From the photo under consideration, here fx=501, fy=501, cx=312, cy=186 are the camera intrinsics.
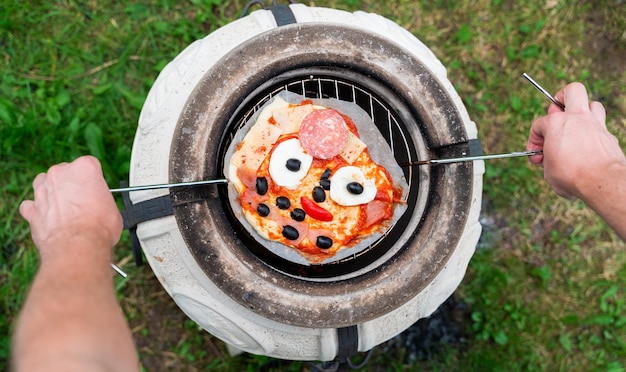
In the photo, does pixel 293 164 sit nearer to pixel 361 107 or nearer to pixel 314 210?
pixel 314 210

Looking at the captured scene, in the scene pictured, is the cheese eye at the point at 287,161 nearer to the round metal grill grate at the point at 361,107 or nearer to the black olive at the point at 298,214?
the black olive at the point at 298,214

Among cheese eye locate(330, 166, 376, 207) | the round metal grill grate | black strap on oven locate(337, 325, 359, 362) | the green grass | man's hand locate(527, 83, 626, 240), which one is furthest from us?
the green grass

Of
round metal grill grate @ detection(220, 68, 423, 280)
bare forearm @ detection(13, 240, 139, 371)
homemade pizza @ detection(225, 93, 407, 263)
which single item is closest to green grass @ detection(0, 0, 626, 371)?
round metal grill grate @ detection(220, 68, 423, 280)

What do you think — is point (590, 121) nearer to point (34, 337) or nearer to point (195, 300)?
point (195, 300)

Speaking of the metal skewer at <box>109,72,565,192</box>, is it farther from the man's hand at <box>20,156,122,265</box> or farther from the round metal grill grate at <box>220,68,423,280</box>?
the round metal grill grate at <box>220,68,423,280</box>

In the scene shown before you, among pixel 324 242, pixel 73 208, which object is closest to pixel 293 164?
pixel 324 242
